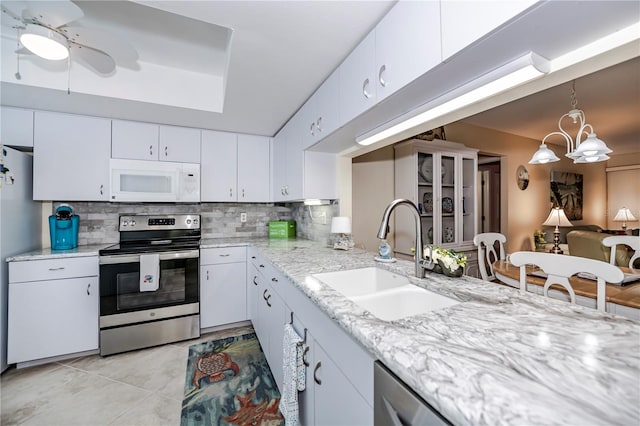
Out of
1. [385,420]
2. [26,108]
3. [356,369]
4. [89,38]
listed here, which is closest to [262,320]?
[356,369]

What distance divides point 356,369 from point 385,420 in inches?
6.8

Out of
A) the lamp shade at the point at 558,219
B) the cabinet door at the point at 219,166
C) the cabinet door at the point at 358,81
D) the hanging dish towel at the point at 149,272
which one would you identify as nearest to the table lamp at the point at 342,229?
the cabinet door at the point at 358,81

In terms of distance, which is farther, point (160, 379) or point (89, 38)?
point (160, 379)

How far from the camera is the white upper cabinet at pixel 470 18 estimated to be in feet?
2.35

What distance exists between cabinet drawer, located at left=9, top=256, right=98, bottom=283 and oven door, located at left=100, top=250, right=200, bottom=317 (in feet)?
0.55

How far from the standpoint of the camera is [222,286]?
2.74 m

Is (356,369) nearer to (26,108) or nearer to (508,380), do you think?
(508,380)

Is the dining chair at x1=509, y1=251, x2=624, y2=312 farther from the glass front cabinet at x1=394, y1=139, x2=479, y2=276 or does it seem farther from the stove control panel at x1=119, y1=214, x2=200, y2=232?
the stove control panel at x1=119, y1=214, x2=200, y2=232

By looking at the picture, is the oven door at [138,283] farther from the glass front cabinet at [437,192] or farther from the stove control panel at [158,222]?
the glass front cabinet at [437,192]

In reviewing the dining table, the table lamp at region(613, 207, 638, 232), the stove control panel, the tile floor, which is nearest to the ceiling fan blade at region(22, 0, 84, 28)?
the stove control panel

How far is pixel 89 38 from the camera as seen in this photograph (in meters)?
1.50

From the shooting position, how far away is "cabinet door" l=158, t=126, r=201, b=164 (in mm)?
2820

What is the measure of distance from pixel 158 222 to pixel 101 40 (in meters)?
1.73

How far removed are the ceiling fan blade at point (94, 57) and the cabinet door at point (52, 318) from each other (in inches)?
68.4
